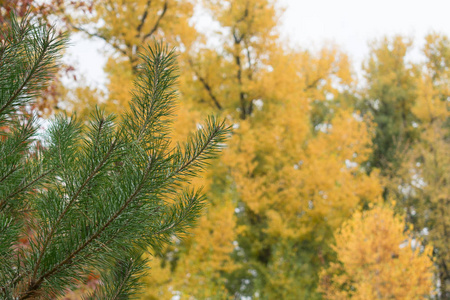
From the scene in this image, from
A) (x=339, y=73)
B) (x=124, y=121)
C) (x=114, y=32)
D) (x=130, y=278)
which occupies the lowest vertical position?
(x=130, y=278)

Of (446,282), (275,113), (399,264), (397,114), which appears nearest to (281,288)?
(399,264)

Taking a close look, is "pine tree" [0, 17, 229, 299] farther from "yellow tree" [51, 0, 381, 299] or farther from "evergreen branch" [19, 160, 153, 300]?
"yellow tree" [51, 0, 381, 299]

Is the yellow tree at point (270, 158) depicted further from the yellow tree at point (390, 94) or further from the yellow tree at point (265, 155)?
the yellow tree at point (390, 94)

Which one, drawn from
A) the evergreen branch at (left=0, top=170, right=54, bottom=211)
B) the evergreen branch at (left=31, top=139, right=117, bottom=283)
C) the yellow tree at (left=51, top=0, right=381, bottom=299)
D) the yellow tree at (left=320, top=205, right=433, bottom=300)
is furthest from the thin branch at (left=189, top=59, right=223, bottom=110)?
the evergreen branch at (left=31, top=139, right=117, bottom=283)

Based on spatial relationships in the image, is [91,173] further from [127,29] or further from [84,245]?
[127,29]

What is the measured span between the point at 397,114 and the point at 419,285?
11102 millimetres

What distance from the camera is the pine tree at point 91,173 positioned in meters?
1.19

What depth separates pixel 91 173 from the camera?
1.19m

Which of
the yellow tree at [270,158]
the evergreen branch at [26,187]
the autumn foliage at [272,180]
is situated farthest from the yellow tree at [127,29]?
the evergreen branch at [26,187]

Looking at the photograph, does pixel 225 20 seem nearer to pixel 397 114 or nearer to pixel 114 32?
pixel 114 32

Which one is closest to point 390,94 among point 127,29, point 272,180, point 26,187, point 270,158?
point 272,180

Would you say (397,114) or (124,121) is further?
(397,114)

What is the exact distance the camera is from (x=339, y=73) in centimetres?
1152

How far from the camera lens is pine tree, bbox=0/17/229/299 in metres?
1.19
